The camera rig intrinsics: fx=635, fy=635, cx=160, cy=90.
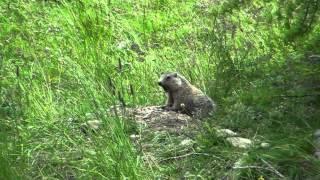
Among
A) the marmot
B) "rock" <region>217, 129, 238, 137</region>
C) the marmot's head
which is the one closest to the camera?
"rock" <region>217, 129, 238, 137</region>

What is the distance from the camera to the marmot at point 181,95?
583 cm

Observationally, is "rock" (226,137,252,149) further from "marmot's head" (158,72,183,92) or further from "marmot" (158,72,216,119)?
"marmot's head" (158,72,183,92)

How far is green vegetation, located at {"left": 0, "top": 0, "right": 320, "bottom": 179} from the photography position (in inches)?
163

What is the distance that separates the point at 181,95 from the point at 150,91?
88 cm

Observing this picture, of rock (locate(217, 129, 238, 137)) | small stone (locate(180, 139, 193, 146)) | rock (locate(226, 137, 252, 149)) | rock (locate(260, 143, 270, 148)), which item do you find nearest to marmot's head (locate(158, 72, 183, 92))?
small stone (locate(180, 139, 193, 146))

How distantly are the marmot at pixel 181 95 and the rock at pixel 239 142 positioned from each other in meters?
1.26

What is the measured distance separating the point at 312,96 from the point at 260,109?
424 millimetres

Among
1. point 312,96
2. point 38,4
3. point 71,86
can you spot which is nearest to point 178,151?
point 312,96

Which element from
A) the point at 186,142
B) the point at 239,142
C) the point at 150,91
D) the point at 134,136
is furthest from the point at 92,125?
the point at 150,91

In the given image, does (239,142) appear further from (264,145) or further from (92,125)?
(92,125)

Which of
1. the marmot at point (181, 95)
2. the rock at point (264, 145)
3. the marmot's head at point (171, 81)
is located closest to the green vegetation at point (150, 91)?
the rock at point (264, 145)

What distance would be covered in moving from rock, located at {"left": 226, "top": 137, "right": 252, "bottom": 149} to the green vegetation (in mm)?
90

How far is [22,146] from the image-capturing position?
14.9ft

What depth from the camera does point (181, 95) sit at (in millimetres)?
6062
